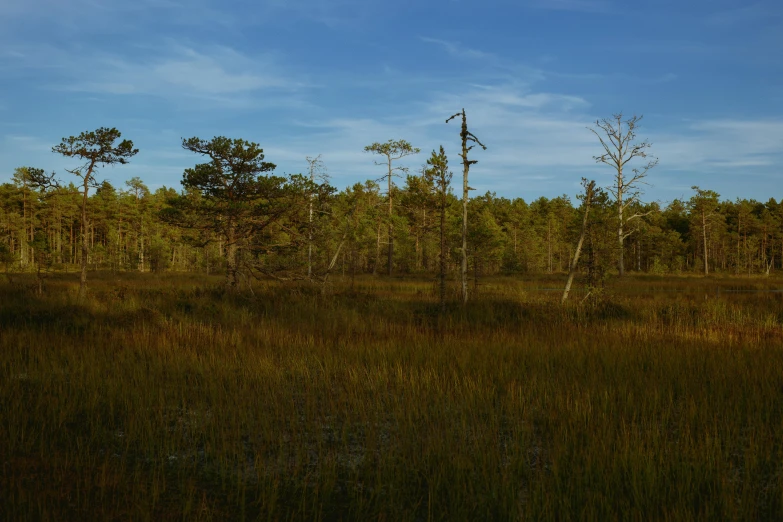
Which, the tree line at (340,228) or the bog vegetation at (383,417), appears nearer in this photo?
the bog vegetation at (383,417)

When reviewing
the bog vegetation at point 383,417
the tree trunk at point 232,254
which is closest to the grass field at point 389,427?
the bog vegetation at point 383,417

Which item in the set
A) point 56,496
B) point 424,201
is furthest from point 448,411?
point 424,201

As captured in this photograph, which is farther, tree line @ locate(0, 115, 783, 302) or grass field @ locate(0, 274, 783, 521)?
tree line @ locate(0, 115, 783, 302)

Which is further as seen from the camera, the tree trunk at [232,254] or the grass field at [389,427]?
the tree trunk at [232,254]

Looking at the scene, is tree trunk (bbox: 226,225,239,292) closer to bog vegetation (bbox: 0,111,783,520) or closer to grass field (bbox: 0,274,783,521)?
bog vegetation (bbox: 0,111,783,520)

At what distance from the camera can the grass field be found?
3463 millimetres

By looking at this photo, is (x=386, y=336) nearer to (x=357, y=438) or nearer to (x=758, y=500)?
(x=357, y=438)

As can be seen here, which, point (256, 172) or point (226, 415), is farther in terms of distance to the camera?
point (256, 172)

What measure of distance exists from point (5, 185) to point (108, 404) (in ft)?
240

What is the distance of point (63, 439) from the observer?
4.65m

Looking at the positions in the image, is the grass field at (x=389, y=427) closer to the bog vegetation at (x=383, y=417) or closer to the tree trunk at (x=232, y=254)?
the bog vegetation at (x=383, y=417)

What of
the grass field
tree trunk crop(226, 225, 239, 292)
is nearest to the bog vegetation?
the grass field

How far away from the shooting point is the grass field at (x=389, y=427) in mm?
3463

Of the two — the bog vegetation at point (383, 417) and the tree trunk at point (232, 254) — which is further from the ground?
the tree trunk at point (232, 254)
